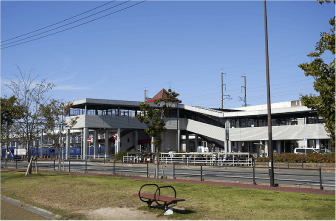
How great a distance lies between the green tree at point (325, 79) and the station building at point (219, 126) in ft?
115

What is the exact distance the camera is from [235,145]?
174ft

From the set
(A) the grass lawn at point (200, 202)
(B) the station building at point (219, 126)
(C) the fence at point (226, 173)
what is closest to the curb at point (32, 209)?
(A) the grass lawn at point (200, 202)

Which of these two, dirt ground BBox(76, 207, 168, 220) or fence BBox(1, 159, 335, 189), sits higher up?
dirt ground BBox(76, 207, 168, 220)

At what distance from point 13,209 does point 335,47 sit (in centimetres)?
1044

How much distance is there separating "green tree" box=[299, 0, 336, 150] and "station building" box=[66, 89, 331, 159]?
115ft

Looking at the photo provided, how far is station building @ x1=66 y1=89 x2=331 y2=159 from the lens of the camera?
44844 mm

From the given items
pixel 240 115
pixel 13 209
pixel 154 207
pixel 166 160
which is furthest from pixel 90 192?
pixel 240 115

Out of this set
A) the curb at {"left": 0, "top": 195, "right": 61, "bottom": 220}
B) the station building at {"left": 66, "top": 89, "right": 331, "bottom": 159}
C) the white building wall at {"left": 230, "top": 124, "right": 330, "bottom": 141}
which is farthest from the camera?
the station building at {"left": 66, "top": 89, "right": 331, "bottom": 159}

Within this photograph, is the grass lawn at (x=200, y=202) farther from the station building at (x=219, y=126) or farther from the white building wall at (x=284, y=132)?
Result: the white building wall at (x=284, y=132)

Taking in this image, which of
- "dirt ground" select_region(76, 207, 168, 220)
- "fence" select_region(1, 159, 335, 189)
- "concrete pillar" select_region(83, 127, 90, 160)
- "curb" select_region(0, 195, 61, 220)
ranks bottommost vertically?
"fence" select_region(1, 159, 335, 189)

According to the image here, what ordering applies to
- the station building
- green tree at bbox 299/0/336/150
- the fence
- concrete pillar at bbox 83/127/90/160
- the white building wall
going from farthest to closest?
concrete pillar at bbox 83/127/90/160 → the station building → the white building wall → the fence → green tree at bbox 299/0/336/150

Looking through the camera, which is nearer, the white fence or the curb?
the curb

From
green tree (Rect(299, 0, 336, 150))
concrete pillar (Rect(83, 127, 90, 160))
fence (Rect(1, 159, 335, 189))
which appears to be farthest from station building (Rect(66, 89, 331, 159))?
green tree (Rect(299, 0, 336, 150))

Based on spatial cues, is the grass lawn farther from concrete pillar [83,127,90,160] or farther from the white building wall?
concrete pillar [83,127,90,160]
